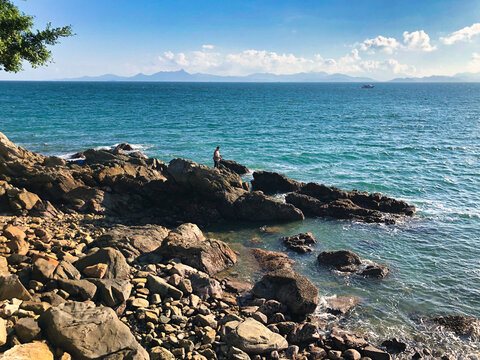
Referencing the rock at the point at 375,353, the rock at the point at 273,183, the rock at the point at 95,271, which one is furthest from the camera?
the rock at the point at 273,183

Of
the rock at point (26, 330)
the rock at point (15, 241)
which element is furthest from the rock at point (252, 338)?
the rock at point (15, 241)

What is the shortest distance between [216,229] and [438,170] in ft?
92.7

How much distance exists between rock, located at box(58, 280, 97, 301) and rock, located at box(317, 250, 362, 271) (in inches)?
487

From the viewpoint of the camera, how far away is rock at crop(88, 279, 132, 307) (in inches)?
483

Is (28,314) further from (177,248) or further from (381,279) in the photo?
(381,279)

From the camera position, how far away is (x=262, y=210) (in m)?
25.6

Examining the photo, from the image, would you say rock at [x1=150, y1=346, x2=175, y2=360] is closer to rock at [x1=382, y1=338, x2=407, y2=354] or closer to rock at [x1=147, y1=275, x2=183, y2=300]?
rock at [x1=147, y1=275, x2=183, y2=300]

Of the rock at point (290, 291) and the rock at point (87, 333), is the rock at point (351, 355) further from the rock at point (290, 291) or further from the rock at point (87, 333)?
the rock at point (87, 333)

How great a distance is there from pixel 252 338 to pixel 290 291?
3908 millimetres

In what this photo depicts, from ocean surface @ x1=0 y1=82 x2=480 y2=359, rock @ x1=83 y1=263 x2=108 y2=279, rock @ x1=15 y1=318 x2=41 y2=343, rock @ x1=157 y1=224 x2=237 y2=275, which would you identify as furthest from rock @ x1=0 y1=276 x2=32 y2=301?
ocean surface @ x1=0 y1=82 x2=480 y2=359

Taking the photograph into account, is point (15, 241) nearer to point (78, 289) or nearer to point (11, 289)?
point (11, 289)

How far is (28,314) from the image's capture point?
998 cm

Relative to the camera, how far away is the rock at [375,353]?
41.2 feet

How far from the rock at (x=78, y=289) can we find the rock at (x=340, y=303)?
9.72 metres
